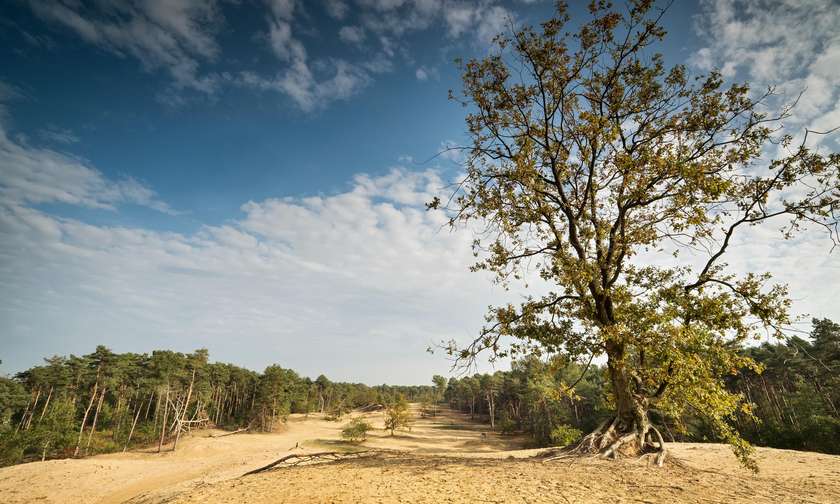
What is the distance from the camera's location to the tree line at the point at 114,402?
41.0 meters

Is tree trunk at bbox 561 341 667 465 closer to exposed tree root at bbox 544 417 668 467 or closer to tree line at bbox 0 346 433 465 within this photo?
exposed tree root at bbox 544 417 668 467

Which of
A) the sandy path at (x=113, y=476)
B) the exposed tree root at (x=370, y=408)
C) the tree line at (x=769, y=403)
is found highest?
the tree line at (x=769, y=403)

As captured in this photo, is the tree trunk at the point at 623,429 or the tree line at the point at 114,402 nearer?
the tree trunk at the point at 623,429

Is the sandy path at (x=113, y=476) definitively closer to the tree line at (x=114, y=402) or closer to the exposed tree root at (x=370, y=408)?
the tree line at (x=114, y=402)

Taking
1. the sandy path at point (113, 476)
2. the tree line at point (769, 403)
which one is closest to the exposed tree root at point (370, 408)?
the tree line at point (769, 403)

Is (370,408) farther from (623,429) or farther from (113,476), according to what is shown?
(623,429)

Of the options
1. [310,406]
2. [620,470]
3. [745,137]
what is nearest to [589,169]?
[745,137]

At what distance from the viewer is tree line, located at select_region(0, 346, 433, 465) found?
41.0 metres

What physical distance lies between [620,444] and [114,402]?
3487 inches

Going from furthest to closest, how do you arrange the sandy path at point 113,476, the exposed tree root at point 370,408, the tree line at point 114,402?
the exposed tree root at point 370,408 → the tree line at point 114,402 → the sandy path at point 113,476

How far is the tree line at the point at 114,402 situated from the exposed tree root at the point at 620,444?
4634 cm

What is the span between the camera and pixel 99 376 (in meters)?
46.1

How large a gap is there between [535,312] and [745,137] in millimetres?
7568

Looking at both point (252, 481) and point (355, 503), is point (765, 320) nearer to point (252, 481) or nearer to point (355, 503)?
point (355, 503)
